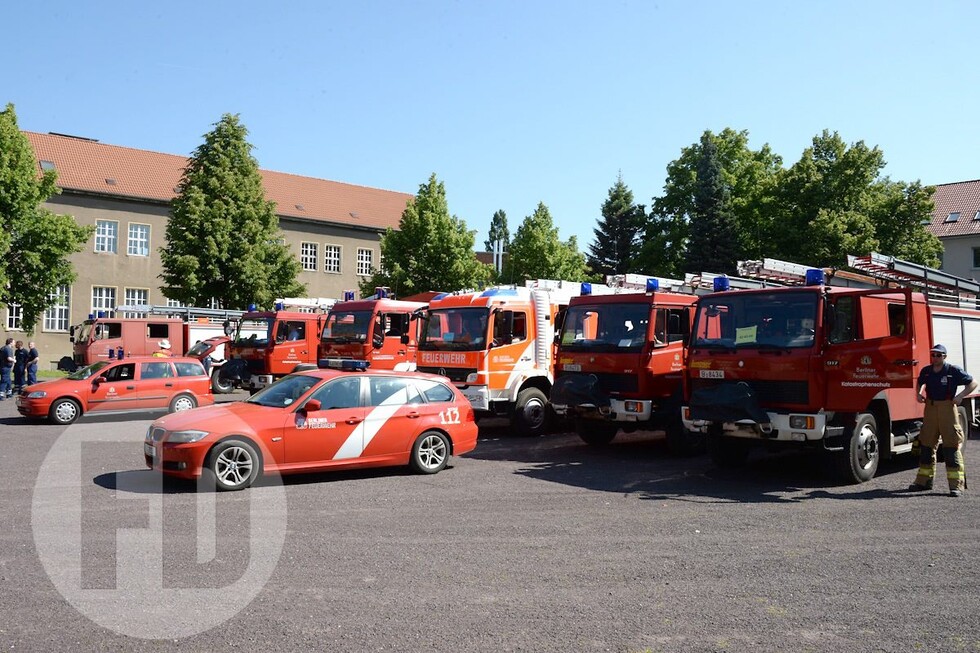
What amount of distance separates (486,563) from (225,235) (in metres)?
32.5

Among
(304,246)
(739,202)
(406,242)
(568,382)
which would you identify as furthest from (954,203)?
(568,382)

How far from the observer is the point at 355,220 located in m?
56.0

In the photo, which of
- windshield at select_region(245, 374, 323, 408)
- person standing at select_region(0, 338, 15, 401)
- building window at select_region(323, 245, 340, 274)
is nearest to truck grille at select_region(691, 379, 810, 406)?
windshield at select_region(245, 374, 323, 408)

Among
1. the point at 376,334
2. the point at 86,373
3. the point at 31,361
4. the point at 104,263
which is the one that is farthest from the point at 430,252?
the point at 86,373

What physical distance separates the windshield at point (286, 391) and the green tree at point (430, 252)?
27263mm

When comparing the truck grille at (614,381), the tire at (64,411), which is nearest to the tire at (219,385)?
the tire at (64,411)

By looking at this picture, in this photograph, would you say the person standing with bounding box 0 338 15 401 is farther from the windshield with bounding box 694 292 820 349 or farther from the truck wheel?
the windshield with bounding box 694 292 820 349

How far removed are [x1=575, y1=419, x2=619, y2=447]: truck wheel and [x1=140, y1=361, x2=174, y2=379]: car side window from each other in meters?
Answer: 9.42

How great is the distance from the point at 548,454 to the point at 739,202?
36935 mm

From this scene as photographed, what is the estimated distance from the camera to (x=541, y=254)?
45.7m

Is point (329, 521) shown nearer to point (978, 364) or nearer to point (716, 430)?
point (716, 430)

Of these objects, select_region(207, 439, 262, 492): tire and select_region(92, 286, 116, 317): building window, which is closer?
select_region(207, 439, 262, 492): tire

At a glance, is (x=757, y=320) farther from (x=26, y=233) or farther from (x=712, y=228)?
(x=712, y=228)

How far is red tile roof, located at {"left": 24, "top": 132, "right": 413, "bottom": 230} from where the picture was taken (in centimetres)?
4638
